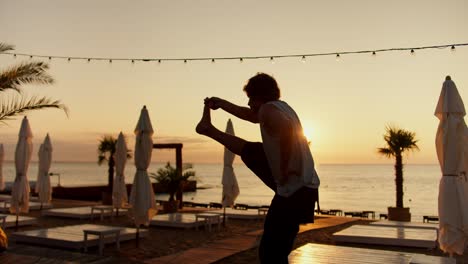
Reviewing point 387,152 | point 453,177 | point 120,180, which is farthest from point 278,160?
point 387,152

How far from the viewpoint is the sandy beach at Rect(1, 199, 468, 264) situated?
273 inches

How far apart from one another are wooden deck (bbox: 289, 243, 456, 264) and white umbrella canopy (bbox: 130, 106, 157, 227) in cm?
387

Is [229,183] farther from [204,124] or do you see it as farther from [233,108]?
[204,124]

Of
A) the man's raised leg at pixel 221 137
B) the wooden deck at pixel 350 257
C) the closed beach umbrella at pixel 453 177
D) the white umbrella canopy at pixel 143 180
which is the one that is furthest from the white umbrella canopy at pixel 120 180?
the man's raised leg at pixel 221 137

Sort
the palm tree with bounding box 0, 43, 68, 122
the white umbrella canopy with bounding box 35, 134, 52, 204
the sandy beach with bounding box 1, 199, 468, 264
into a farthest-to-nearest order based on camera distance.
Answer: the white umbrella canopy with bounding box 35, 134, 52, 204 < the palm tree with bounding box 0, 43, 68, 122 < the sandy beach with bounding box 1, 199, 468, 264

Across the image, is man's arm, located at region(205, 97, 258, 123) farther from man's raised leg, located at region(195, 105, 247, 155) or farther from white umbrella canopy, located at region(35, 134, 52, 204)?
white umbrella canopy, located at region(35, 134, 52, 204)

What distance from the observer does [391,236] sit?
33.7 feet

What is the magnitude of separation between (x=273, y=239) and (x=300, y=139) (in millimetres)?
553

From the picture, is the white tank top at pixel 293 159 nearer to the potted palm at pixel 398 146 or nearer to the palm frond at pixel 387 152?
the potted palm at pixel 398 146

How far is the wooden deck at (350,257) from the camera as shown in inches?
278

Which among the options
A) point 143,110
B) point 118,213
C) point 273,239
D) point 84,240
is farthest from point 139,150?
point 273,239

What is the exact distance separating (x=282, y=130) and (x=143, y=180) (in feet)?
28.7

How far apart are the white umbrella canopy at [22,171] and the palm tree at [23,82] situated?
3704 millimetres

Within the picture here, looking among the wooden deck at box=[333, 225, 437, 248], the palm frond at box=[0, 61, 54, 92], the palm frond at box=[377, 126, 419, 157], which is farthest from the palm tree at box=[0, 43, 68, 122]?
the palm frond at box=[377, 126, 419, 157]
